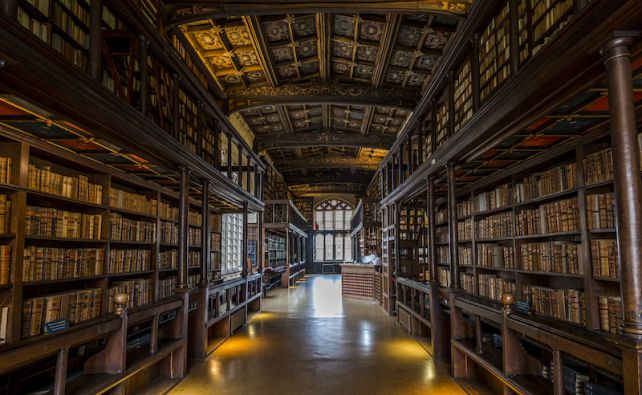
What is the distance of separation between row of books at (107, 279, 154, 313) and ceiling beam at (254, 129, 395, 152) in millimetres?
7706

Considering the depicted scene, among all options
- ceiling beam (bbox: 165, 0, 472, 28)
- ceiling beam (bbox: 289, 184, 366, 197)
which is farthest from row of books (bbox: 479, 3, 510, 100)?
ceiling beam (bbox: 289, 184, 366, 197)

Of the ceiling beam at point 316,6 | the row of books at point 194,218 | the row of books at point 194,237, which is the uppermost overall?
the ceiling beam at point 316,6

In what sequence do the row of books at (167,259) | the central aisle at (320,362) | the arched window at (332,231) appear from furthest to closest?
the arched window at (332,231), the row of books at (167,259), the central aisle at (320,362)

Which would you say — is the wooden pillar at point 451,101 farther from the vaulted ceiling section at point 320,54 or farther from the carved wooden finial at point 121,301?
the carved wooden finial at point 121,301

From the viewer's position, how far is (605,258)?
3506mm

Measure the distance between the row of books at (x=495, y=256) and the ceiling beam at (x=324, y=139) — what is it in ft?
24.0

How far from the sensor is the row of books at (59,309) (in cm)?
339

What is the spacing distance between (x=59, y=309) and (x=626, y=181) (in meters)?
4.28

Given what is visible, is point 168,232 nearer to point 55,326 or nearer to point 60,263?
point 60,263

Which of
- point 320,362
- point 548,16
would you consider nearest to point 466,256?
point 320,362

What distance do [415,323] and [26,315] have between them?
5383 millimetres

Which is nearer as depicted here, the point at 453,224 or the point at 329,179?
the point at 453,224

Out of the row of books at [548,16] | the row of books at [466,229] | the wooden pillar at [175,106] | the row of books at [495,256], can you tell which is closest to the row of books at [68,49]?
the wooden pillar at [175,106]

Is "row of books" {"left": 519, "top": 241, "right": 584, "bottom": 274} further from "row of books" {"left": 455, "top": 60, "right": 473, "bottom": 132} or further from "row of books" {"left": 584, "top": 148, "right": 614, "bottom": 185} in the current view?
"row of books" {"left": 455, "top": 60, "right": 473, "bottom": 132}
